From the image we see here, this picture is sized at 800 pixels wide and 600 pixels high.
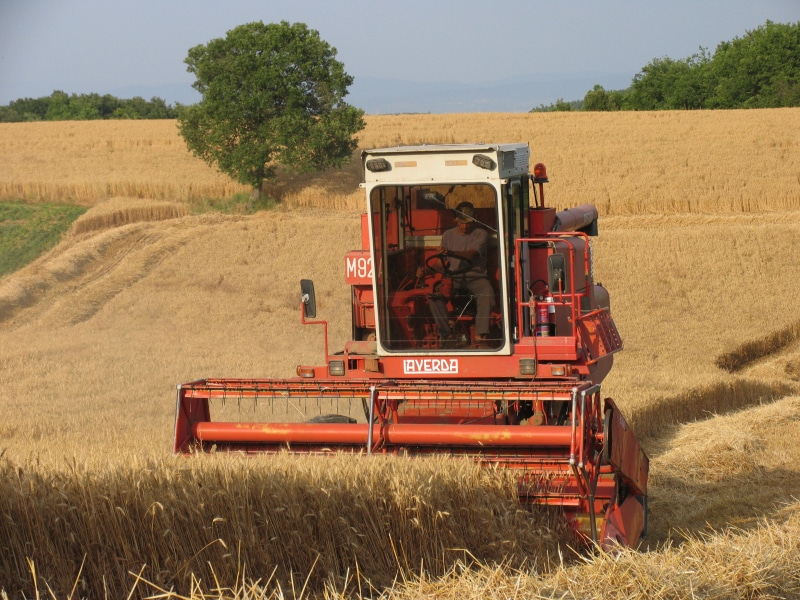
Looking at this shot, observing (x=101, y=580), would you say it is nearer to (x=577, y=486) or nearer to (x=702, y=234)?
(x=577, y=486)

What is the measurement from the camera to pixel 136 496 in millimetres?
4820

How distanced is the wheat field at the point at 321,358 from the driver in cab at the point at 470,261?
6.42ft

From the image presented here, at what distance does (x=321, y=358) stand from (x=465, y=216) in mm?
10375

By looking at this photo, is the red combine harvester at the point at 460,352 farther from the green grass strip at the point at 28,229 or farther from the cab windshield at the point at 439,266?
the green grass strip at the point at 28,229

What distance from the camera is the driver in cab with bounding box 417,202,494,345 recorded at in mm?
7504

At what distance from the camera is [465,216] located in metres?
7.48

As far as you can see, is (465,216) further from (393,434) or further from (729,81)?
(729,81)

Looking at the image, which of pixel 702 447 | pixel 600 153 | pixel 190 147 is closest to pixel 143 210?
pixel 190 147

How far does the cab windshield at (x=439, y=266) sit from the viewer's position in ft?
24.6

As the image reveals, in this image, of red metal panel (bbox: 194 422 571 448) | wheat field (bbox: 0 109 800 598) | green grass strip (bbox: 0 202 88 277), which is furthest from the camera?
green grass strip (bbox: 0 202 88 277)

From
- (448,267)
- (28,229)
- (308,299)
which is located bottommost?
(28,229)

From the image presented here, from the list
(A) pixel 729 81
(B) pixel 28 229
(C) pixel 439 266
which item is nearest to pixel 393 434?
(C) pixel 439 266

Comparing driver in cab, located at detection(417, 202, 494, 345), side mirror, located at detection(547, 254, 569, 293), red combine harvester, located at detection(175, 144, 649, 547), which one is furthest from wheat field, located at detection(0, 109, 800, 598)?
driver in cab, located at detection(417, 202, 494, 345)

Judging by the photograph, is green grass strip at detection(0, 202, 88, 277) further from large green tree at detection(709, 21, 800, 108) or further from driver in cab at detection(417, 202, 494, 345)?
large green tree at detection(709, 21, 800, 108)
